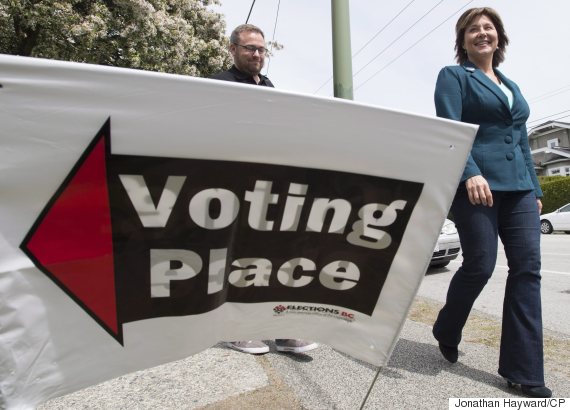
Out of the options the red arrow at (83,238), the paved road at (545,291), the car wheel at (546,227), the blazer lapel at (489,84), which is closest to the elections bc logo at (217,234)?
the red arrow at (83,238)

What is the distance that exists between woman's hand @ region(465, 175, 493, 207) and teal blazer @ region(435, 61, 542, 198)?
12 cm

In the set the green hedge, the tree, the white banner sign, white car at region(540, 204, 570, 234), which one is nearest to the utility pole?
the white banner sign

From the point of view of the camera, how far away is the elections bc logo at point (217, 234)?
4.13ft

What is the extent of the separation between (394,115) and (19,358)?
1321mm

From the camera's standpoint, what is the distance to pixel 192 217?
1380 mm

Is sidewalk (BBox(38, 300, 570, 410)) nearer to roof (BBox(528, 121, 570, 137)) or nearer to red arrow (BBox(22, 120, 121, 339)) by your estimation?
red arrow (BBox(22, 120, 121, 339))

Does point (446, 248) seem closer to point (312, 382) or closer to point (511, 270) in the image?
point (511, 270)

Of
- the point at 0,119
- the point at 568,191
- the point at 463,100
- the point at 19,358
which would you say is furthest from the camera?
the point at 568,191

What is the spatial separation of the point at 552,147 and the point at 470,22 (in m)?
40.1

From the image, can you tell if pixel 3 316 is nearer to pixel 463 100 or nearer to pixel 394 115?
pixel 394 115

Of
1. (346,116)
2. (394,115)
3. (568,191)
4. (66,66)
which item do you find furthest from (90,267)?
(568,191)

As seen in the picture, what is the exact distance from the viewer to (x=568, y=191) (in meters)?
23.0

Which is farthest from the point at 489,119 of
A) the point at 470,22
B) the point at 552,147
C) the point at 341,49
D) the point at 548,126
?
the point at 548,126

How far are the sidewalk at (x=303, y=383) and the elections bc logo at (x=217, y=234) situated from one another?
581 mm
